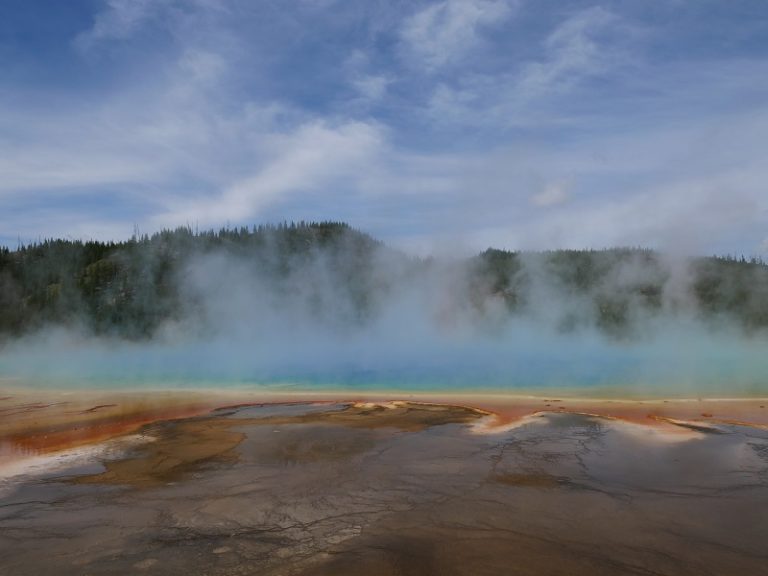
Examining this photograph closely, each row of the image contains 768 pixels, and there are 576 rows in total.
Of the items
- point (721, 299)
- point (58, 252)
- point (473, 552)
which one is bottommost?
point (473, 552)

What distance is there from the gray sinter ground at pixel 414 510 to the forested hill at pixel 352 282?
34.2 metres

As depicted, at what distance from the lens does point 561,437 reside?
23.8 ft

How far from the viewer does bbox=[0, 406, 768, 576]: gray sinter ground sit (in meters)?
3.78

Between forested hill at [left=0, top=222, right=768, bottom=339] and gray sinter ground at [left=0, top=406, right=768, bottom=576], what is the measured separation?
112 ft

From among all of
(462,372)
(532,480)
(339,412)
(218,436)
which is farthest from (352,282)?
(532,480)

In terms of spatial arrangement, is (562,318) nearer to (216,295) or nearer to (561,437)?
(216,295)

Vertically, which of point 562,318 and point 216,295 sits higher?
point 216,295

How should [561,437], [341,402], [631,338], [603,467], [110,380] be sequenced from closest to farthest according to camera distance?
[603,467], [561,437], [341,402], [110,380], [631,338]

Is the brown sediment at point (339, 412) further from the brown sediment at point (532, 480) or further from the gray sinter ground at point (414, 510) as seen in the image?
the brown sediment at point (532, 480)

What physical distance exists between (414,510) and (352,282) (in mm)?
49831

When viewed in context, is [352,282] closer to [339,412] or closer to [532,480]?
[339,412]

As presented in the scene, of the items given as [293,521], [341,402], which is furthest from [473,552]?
[341,402]

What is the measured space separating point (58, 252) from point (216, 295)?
21312 millimetres

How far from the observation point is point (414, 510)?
472 centimetres
